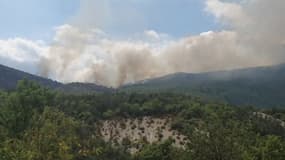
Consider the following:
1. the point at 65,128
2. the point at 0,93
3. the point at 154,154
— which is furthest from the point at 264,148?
the point at 0,93

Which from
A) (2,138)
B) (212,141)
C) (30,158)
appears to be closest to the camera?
(30,158)

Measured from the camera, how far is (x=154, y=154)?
3971 inches

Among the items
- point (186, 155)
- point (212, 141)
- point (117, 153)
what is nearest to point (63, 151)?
A: point (212, 141)

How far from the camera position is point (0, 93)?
10494cm

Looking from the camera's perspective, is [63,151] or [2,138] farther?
[2,138]

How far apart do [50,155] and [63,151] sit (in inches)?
60.0

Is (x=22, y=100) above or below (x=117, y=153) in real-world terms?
above

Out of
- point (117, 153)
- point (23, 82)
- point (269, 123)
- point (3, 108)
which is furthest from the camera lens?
point (269, 123)

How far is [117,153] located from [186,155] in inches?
3337

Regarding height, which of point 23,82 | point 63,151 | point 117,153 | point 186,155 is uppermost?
point 23,82

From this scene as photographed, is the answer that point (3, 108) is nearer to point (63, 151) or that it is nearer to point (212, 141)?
point (212, 141)

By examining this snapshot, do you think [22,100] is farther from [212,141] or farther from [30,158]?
[30,158]

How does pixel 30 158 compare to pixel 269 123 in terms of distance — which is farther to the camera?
pixel 269 123

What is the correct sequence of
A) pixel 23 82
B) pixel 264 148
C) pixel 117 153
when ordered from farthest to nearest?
pixel 117 153 < pixel 23 82 < pixel 264 148
